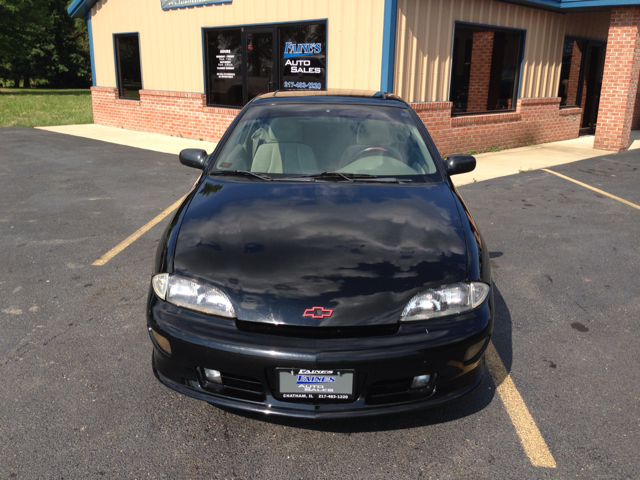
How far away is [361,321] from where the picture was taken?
8.39ft

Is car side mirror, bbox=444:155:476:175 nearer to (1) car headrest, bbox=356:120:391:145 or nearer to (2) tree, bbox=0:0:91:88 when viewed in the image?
(1) car headrest, bbox=356:120:391:145

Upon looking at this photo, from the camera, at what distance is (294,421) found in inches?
116

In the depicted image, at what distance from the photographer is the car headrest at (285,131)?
414 centimetres

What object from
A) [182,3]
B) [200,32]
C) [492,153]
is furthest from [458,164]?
[182,3]

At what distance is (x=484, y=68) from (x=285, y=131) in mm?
9667

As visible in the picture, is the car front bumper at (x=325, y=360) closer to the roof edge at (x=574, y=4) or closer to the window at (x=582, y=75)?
the roof edge at (x=574, y=4)

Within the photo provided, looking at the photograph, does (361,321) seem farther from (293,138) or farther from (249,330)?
(293,138)

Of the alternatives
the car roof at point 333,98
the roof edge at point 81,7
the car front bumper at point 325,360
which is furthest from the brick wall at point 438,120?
the car front bumper at point 325,360

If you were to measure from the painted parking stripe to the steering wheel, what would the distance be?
153 cm

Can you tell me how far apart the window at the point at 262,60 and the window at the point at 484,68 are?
278cm

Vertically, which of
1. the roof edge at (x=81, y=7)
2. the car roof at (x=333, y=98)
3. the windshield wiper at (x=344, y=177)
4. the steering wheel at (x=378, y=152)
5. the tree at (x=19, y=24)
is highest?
the tree at (x=19, y=24)

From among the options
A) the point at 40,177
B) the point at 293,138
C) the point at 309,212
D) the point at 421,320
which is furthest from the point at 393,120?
the point at 40,177

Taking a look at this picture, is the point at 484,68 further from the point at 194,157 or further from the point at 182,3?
the point at 194,157

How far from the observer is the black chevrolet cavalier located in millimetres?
2539
